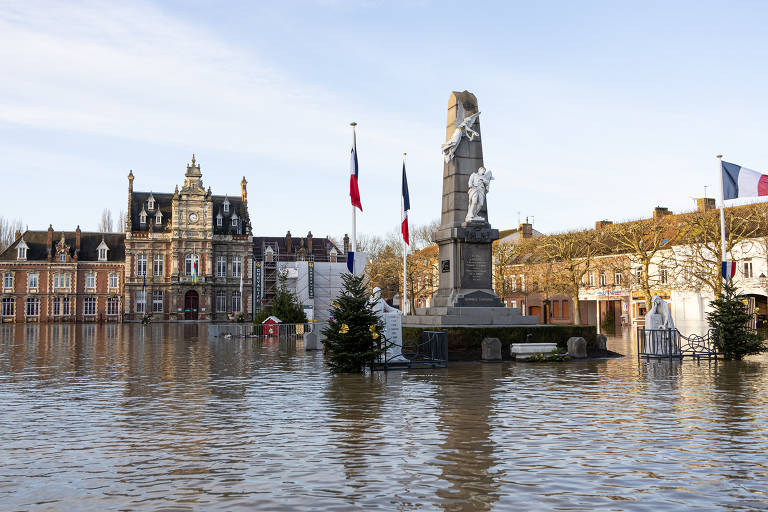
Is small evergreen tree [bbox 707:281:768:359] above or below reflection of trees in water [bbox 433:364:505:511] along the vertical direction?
A: above

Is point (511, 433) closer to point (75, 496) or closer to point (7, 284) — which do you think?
point (75, 496)

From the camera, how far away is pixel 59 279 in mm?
85500

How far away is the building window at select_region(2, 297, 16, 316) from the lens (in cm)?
8331

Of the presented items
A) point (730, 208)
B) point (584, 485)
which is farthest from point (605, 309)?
point (584, 485)

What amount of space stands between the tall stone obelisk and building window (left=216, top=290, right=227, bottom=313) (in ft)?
211

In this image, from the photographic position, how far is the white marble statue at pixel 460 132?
2427 cm

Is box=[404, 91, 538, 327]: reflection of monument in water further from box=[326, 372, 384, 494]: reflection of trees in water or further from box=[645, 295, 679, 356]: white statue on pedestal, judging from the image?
box=[326, 372, 384, 494]: reflection of trees in water

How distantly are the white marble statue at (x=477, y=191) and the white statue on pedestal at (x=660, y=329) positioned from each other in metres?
6.29

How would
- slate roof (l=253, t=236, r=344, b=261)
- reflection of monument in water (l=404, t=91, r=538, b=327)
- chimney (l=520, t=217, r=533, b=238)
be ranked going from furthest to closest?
1. slate roof (l=253, t=236, r=344, b=261)
2. chimney (l=520, t=217, r=533, b=238)
3. reflection of monument in water (l=404, t=91, r=538, b=327)

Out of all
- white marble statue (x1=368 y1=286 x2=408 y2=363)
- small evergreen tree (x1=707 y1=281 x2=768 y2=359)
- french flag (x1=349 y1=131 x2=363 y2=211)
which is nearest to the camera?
white marble statue (x1=368 y1=286 x2=408 y2=363)

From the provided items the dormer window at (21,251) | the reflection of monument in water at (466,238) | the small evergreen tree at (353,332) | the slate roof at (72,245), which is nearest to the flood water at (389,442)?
the small evergreen tree at (353,332)

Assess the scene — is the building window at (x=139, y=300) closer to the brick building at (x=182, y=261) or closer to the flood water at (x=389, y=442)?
the brick building at (x=182, y=261)

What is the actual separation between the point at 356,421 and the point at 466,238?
12970mm

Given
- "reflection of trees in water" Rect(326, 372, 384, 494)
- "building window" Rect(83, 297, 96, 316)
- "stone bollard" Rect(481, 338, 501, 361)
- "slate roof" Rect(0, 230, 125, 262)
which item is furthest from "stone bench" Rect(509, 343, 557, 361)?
"slate roof" Rect(0, 230, 125, 262)
